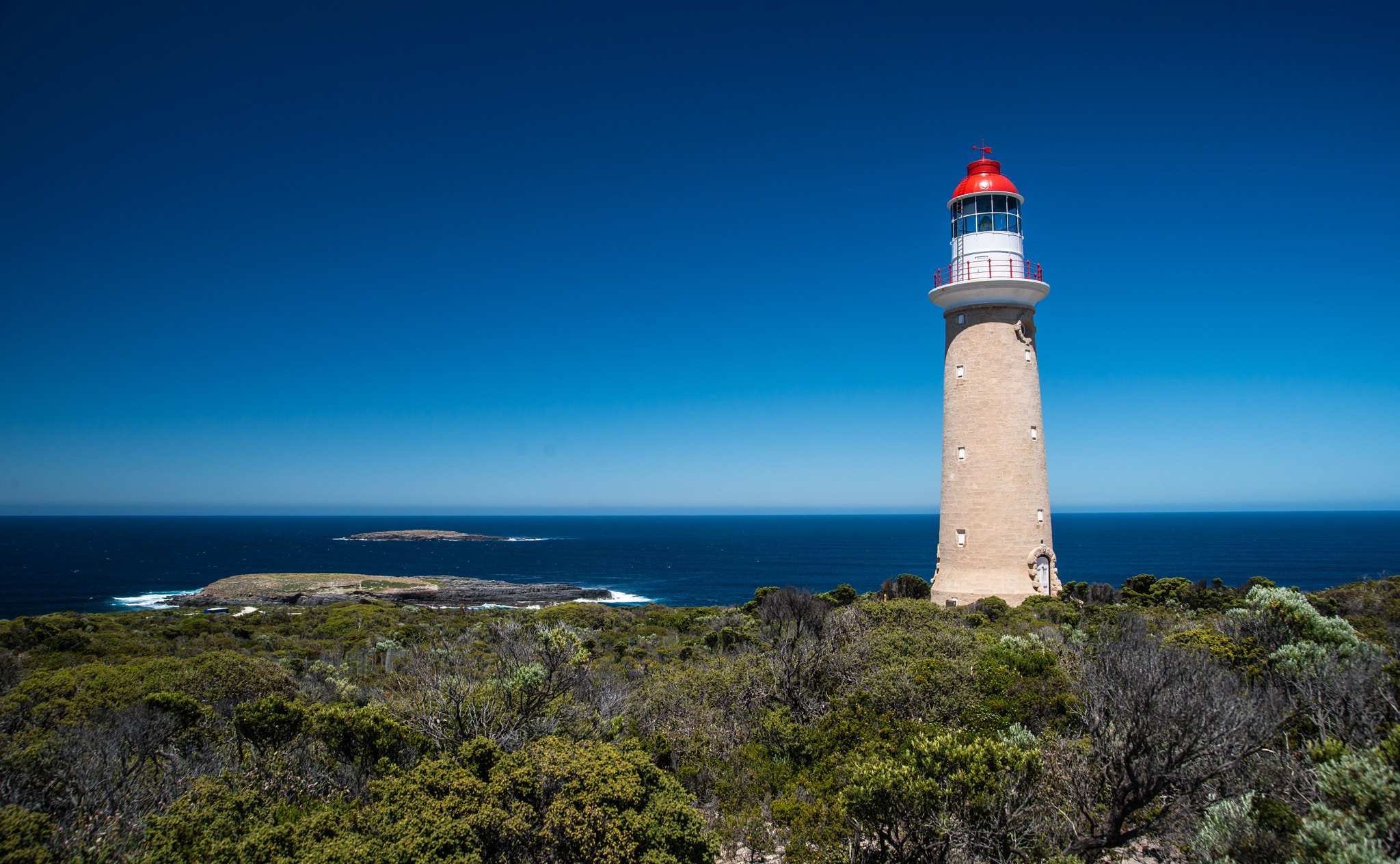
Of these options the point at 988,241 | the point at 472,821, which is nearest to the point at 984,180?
the point at 988,241

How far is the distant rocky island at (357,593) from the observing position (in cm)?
5194

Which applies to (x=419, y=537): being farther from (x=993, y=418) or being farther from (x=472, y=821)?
(x=472, y=821)

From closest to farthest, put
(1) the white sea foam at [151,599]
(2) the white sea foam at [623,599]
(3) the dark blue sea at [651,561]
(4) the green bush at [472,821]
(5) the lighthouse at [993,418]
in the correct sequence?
(4) the green bush at [472,821] → (5) the lighthouse at [993,418] → (1) the white sea foam at [151,599] → (2) the white sea foam at [623,599] → (3) the dark blue sea at [651,561]

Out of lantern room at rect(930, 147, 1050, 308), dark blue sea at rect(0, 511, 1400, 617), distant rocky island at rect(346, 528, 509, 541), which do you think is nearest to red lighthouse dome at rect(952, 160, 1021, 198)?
lantern room at rect(930, 147, 1050, 308)

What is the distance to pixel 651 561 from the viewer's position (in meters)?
98.1

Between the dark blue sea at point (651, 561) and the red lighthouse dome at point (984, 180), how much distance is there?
40.1 metres

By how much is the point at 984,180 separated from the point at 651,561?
275 ft

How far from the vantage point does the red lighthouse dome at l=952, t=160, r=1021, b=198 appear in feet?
63.1

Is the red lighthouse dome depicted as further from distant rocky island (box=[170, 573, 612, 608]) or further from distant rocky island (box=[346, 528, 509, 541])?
distant rocky island (box=[346, 528, 509, 541])

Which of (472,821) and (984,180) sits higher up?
(984,180)

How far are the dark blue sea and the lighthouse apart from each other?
1481 inches

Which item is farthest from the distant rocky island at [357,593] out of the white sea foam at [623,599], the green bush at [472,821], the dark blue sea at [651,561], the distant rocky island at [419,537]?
the distant rocky island at [419,537]

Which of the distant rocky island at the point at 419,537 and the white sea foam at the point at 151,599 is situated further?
the distant rocky island at the point at 419,537

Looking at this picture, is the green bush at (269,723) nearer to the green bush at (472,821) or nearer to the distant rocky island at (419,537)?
the green bush at (472,821)
